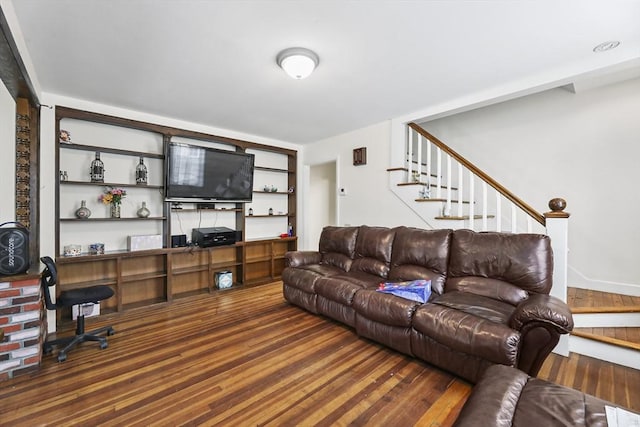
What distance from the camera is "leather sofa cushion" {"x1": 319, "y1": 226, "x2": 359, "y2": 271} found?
3.46 meters

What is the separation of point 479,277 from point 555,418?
1503 millimetres

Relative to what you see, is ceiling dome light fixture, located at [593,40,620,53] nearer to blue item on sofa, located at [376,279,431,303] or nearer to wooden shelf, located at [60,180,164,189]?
blue item on sofa, located at [376,279,431,303]

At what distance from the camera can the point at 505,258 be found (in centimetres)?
230

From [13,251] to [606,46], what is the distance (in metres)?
4.76

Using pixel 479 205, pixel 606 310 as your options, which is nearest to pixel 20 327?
pixel 606 310

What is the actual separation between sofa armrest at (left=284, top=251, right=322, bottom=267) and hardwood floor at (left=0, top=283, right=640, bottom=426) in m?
0.95

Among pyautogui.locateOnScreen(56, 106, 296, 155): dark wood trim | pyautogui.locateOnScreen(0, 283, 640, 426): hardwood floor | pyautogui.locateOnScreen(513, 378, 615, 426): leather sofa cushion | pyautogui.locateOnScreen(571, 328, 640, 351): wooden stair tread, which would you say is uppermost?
pyautogui.locateOnScreen(56, 106, 296, 155): dark wood trim

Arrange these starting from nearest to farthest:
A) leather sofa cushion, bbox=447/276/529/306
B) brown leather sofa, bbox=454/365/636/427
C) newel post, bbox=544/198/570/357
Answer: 1. brown leather sofa, bbox=454/365/636/427
2. leather sofa cushion, bbox=447/276/529/306
3. newel post, bbox=544/198/570/357

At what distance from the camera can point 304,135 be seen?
15.0 feet

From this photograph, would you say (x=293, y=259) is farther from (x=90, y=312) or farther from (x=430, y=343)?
(x=90, y=312)

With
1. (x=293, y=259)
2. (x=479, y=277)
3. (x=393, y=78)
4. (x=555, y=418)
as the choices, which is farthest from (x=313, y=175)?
(x=555, y=418)

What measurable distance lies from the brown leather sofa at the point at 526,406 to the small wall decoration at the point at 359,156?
3359 millimetres

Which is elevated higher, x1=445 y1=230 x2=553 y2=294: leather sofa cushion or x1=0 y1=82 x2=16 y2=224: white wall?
x1=0 y1=82 x2=16 y2=224: white wall

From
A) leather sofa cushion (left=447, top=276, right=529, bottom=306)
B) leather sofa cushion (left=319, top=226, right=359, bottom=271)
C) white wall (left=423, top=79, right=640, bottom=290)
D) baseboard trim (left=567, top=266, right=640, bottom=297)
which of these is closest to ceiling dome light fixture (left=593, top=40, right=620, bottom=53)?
white wall (left=423, top=79, right=640, bottom=290)
